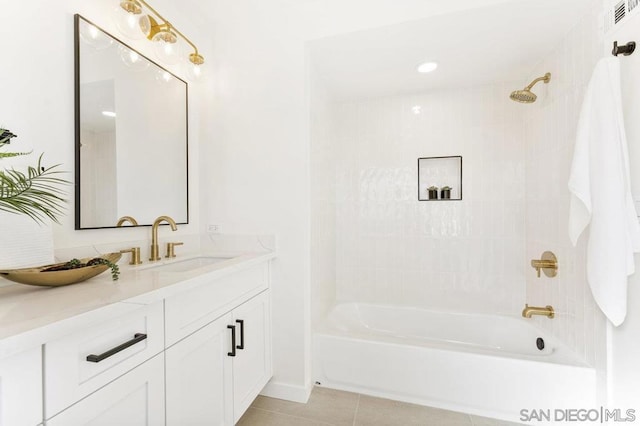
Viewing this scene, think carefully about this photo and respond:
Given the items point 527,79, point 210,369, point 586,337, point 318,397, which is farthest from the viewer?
point 527,79

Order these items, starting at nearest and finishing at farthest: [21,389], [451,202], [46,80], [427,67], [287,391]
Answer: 1. [21,389]
2. [46,80]
3. [287,391]
4. [427,67]
5. [451,202]

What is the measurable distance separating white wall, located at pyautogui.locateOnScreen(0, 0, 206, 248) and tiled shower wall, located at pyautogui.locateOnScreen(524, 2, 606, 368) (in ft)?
8.21

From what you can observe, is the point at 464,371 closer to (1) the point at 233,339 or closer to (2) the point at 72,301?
(1) the point at 233,339

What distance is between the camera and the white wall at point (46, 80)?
3.46 feet

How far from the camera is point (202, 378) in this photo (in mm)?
1201

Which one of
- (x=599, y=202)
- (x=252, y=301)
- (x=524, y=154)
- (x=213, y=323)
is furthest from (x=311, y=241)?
(x=524, y=154)

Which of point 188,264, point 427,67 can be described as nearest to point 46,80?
point 188,264

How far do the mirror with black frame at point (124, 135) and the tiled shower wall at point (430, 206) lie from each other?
1360 millimetres

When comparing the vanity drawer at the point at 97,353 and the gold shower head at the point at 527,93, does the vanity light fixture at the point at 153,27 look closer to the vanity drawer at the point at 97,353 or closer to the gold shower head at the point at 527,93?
the vanity drawer at the point at 97,353

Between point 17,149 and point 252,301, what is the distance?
1190 millimetres

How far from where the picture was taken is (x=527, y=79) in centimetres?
220

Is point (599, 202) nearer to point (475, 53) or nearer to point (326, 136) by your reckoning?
point (475, 53)
